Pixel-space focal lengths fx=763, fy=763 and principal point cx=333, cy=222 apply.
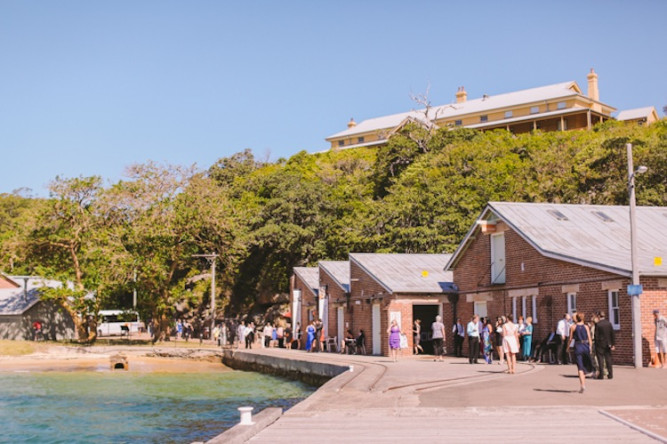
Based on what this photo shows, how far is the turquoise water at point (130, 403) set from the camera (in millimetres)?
19547

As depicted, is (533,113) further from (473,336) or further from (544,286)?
(473,336)

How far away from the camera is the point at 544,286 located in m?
26.9

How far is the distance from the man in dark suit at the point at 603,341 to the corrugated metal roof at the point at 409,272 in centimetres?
1541

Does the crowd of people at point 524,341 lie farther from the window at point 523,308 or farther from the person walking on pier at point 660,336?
the window at point 523,308

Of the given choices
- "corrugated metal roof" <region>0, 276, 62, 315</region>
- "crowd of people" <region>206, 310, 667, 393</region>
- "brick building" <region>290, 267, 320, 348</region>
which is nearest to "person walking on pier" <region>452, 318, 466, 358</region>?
"crowd of people" <region>206, 310, 667, 393</region>

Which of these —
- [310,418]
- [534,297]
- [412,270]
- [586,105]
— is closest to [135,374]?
[412,270]

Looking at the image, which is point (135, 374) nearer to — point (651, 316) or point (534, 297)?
point (534, 297)

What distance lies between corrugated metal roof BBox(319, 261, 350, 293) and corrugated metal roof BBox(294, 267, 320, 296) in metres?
2.29

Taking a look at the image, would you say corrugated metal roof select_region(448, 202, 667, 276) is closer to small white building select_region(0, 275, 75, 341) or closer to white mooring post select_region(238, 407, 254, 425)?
white mooring post select_region(238, 407, 254, 425)

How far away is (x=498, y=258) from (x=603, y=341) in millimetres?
12992

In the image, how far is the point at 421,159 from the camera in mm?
64312

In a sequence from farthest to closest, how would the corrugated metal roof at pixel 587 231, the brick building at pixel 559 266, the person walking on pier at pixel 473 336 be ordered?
the corrugated metal roof at pixel 587 231 → the person walking on pier at pixel 473 336 → the brick building at pixel 559 266

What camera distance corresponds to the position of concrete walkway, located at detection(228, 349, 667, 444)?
34.3 feet

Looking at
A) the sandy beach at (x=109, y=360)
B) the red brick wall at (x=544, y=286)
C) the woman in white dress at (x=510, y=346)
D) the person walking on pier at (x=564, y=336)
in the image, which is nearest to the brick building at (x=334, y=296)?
the sandy beach at (x=109, y=360)
